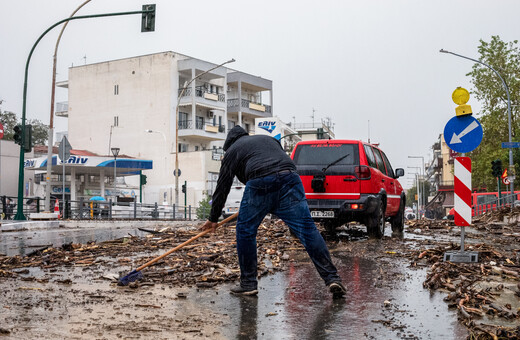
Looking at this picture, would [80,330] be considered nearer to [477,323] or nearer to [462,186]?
[477,323]

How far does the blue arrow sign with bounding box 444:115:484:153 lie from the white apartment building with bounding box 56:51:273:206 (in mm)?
45691

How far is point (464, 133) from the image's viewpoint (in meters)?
8.42

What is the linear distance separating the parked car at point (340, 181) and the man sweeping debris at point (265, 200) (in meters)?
5.20

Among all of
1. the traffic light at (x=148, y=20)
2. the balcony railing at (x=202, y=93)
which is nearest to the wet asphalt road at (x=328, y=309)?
the traffic light at (x=148, y=20)

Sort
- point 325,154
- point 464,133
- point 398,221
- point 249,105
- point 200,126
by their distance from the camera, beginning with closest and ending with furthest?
point 464,133 → point 325,154 → point 398,221 → point 200,126 → point 249,105

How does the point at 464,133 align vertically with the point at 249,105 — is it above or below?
below

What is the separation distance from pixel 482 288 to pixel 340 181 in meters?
5.29

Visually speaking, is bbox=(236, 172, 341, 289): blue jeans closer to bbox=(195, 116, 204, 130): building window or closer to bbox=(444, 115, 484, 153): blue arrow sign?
bbox=(444, 115, 484, 153): blue arrow sign

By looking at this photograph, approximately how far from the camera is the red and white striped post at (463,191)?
827cm

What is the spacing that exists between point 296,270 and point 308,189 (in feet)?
12.3

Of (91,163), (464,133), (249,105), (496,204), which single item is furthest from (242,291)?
(249,105)

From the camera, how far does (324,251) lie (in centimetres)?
579

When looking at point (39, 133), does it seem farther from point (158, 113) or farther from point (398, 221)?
point (398, 221)

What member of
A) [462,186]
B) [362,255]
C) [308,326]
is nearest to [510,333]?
[308,326]
